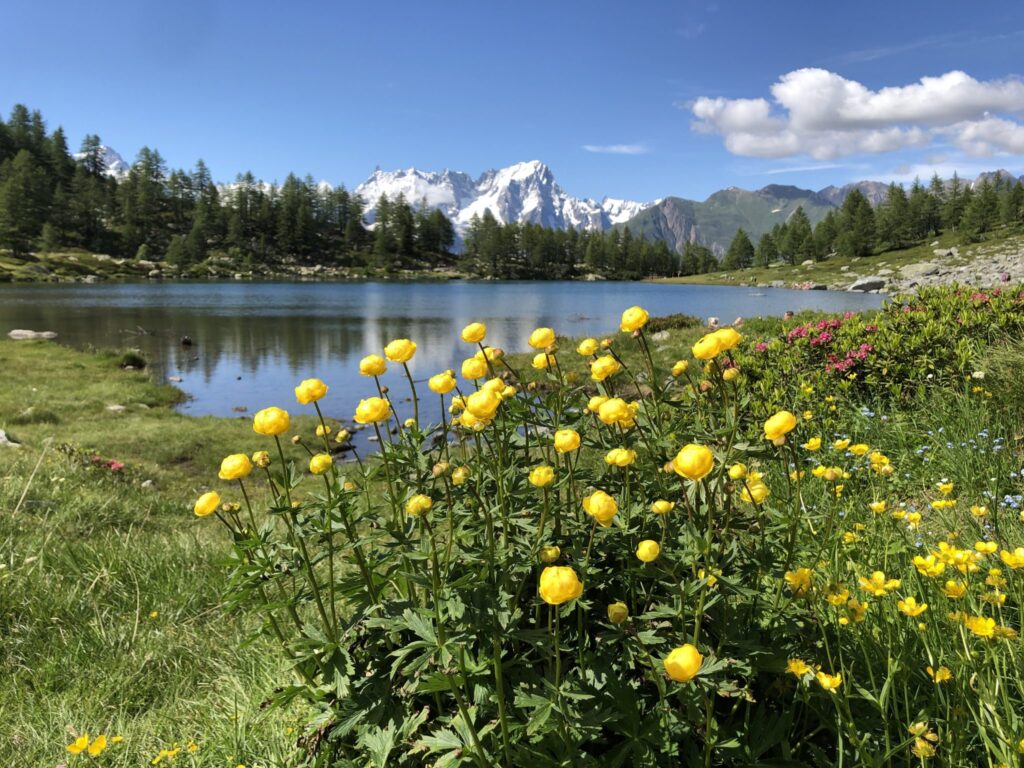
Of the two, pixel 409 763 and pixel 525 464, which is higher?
pixel 525 464

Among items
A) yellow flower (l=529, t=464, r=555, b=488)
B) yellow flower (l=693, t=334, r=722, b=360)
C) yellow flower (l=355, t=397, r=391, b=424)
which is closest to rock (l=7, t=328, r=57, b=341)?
yellow flower (l=355, t=397, r=391, b=424)

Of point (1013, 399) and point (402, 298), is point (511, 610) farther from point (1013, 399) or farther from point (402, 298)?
point (402, 298)

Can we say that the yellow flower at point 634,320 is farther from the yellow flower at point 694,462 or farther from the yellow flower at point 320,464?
the yellow flower at point 320,464

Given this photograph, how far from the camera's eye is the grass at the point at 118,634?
7.68 ft

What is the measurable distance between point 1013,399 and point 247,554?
6073 mm

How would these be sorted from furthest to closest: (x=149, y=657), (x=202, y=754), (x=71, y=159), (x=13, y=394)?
(x=71, y=159), (x=13, y=394), (x=149, y=657), (x=202, y=754)

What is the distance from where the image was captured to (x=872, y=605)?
2410mm

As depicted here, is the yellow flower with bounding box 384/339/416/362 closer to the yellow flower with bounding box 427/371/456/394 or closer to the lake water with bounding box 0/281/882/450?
the yellow flower with bounding box 427/371/456/394

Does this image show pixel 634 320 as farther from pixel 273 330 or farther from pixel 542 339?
pixel 273 330

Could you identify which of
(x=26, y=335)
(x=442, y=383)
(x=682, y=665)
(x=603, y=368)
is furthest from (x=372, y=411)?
(x=26, y=335)

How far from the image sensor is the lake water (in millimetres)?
17266

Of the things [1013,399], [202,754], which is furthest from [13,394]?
[1013,399]

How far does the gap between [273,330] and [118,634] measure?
28456 millimetres

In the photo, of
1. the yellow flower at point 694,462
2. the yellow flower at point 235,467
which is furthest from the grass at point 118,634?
the yellow flower at point 694,462
